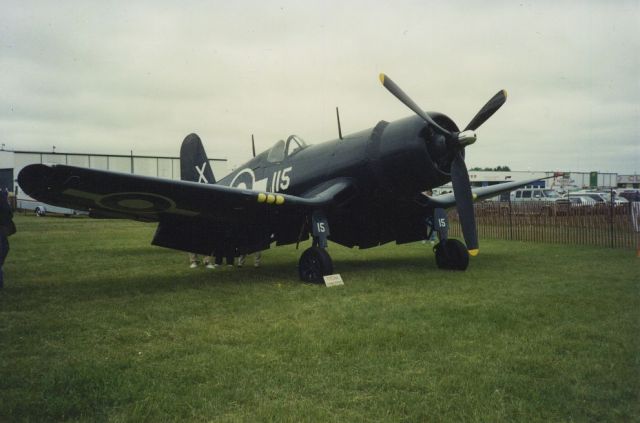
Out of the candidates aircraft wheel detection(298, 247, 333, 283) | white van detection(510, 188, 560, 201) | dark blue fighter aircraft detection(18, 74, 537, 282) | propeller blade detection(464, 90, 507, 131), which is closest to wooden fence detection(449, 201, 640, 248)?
dark blue fighter aircraft detection(18, 74, 537, 282)

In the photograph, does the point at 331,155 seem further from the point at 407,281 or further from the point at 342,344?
the point at 342,344

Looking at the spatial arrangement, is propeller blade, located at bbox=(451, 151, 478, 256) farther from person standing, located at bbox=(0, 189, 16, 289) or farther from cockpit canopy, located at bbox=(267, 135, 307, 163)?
person standing, located at bbox=(0, 189, 16, 289)

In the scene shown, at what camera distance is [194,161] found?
11.9 meters

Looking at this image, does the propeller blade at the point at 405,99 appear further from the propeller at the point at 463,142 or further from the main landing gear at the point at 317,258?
the main landing gear at the point at 317,258

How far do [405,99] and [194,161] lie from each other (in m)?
5.92

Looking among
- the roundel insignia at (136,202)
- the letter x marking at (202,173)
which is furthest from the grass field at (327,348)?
the letter x marking at (202,173)

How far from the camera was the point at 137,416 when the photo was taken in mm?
2934

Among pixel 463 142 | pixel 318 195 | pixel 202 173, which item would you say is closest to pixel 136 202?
pixel 318 195

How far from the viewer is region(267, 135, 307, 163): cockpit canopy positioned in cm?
986

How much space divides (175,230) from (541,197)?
99.5 ft

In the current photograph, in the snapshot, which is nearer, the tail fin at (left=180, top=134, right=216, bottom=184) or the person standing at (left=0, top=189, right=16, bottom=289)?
the person standing at (left=0, top=189, right=16, bottom=289)

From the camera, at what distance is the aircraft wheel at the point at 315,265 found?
309 inches

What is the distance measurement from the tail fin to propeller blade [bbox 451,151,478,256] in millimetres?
5917

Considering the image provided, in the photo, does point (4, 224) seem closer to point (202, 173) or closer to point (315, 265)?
point (202, 173)
